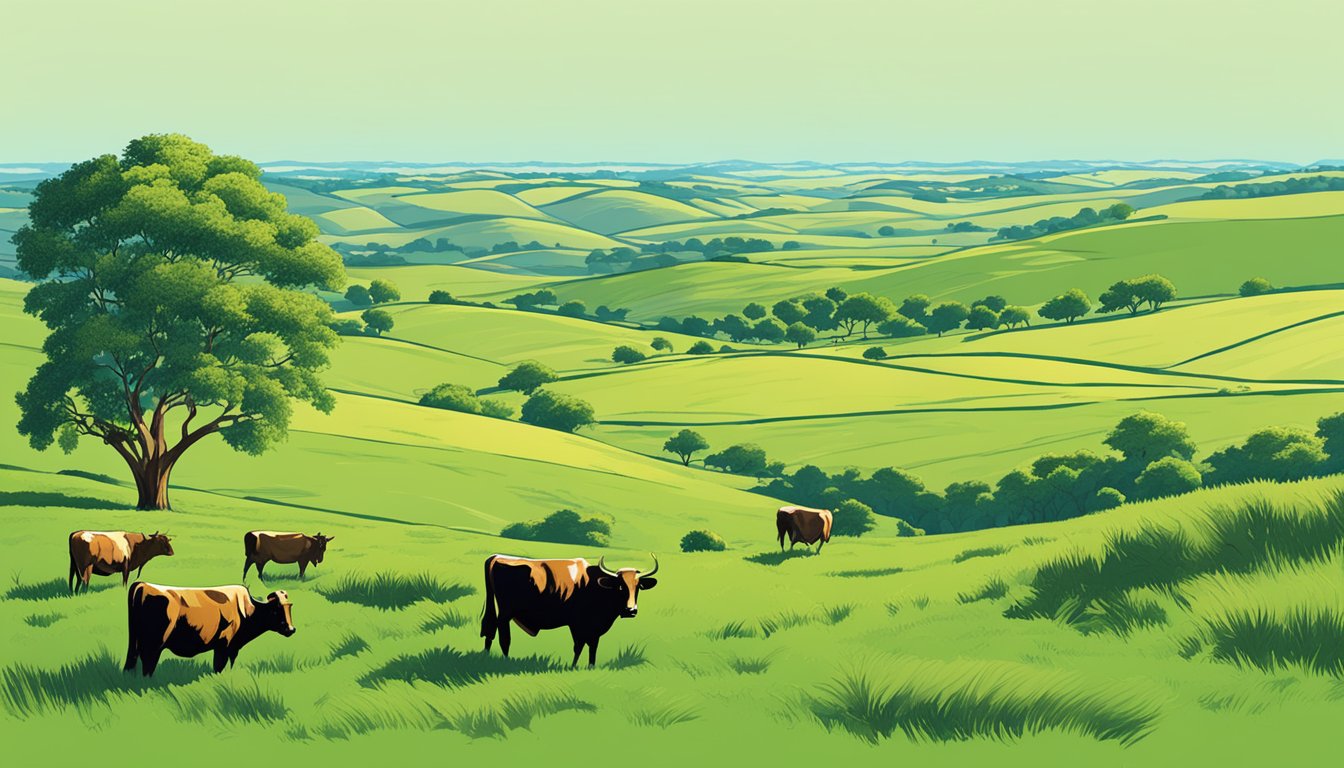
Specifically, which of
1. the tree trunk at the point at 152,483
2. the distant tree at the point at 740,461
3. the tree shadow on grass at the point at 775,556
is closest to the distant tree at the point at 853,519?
the distant tree at the point at 740,461

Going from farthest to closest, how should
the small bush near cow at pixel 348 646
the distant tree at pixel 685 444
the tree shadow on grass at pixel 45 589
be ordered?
1. the distant tree at pixel 685 444
2. the tree shadow on grass at pixel 45 589
3. the small bush near cow at pixel 348 646

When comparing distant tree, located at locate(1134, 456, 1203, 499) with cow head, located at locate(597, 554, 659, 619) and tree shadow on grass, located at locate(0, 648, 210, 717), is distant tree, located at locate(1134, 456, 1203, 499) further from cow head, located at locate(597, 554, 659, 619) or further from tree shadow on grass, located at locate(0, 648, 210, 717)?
tree shadow on grass, located at locate(0, 648, 210, 717)

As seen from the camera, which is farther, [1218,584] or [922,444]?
[922,444]

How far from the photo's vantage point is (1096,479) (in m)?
103

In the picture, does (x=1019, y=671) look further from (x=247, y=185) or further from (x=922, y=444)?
(x=922, y=444)

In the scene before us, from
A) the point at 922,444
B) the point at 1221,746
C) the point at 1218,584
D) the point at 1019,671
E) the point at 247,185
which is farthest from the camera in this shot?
the point at 922,444

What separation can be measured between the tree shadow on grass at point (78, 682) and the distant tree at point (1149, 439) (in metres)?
98.4

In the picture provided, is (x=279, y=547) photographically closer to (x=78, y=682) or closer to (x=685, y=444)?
(x=78, y=682)

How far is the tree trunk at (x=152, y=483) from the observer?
46719 mm

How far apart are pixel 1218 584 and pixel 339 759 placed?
10.2m

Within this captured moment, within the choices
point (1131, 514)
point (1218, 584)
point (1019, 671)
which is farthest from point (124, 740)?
point (1131, 514)

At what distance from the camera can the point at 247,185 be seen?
47.5 metres


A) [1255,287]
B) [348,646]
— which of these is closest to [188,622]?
[348,646]

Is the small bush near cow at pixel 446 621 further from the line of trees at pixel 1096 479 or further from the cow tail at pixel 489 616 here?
the line of trees at pixel 1096 479
